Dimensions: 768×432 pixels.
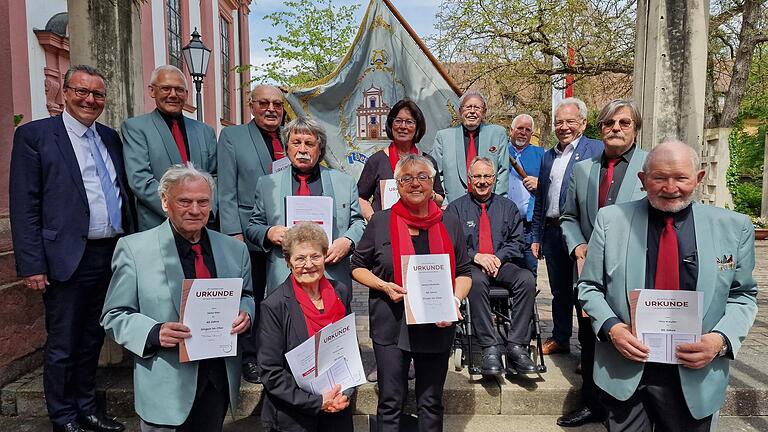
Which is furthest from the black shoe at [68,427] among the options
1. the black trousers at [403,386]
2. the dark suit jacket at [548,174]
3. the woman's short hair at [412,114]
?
the dark suit jacket at [548,174]

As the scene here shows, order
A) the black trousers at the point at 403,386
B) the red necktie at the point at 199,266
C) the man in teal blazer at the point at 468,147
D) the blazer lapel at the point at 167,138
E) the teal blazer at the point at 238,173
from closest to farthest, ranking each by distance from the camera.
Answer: the red necktie at the point at 199,266 → the black trousers at the point at 403,386 → the blazer lapel at the point at 167,138 → the teal blazer at the point at 238,173 → the man in teal blazer at the point at 468,147

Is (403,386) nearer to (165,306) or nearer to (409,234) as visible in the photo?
(409,234)

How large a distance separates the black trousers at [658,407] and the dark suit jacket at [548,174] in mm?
1731

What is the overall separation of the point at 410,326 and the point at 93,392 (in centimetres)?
224

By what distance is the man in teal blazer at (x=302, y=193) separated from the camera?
11.1 feet

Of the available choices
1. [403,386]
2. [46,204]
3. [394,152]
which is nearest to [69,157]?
[46,204]

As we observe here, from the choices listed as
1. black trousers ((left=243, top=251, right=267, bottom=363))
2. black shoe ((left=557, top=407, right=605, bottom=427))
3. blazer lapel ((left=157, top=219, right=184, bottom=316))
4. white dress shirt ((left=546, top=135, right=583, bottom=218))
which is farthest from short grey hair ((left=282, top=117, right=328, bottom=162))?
black shoe ((left=557, top=407, right=605, bottom=427))

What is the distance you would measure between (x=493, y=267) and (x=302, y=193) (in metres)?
1.64

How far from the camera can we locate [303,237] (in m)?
2.63

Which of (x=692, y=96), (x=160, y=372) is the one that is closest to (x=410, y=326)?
(x=160, y=372)

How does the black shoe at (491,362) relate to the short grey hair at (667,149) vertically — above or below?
below

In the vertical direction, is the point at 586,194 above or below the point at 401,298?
above

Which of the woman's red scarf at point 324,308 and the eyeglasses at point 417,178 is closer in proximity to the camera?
the woman's red scarf at point 324,308

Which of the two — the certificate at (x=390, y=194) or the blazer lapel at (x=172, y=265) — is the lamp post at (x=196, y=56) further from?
the blazer lapel at (x=172, y=265)
